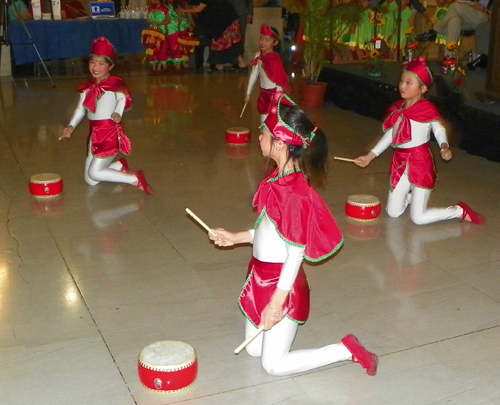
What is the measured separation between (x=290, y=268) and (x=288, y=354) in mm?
451

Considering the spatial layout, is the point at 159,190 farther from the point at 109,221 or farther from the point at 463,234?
the point at 463,234

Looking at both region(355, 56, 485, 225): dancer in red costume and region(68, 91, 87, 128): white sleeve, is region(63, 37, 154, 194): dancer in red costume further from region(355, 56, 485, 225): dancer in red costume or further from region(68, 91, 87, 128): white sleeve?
region(355, 56, 485, 225): dancer in red costume

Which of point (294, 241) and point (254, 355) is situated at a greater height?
point (294, 241)

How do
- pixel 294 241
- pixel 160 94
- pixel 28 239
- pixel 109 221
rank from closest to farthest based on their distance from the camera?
1. pixel 294 241
2. pixel 28 239
3. pixel 109 221
4. pixel 160 94

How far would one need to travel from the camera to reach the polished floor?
298 cm

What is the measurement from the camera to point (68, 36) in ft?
36.4

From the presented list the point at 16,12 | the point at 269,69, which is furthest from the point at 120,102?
the point at 16,12

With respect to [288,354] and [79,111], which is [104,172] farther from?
[288,354]

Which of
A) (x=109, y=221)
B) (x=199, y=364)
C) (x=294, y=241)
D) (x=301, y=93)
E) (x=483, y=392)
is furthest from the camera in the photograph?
(x=301, y=93)

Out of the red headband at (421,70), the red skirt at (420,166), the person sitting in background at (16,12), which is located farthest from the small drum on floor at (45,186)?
the person sitting in background at (16,12)

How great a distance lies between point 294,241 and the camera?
2713mm

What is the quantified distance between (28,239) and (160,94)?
558cm

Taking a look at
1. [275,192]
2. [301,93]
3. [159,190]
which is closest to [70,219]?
[159,190]

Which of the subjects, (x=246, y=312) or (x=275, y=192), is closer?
(x=275, y=192)
